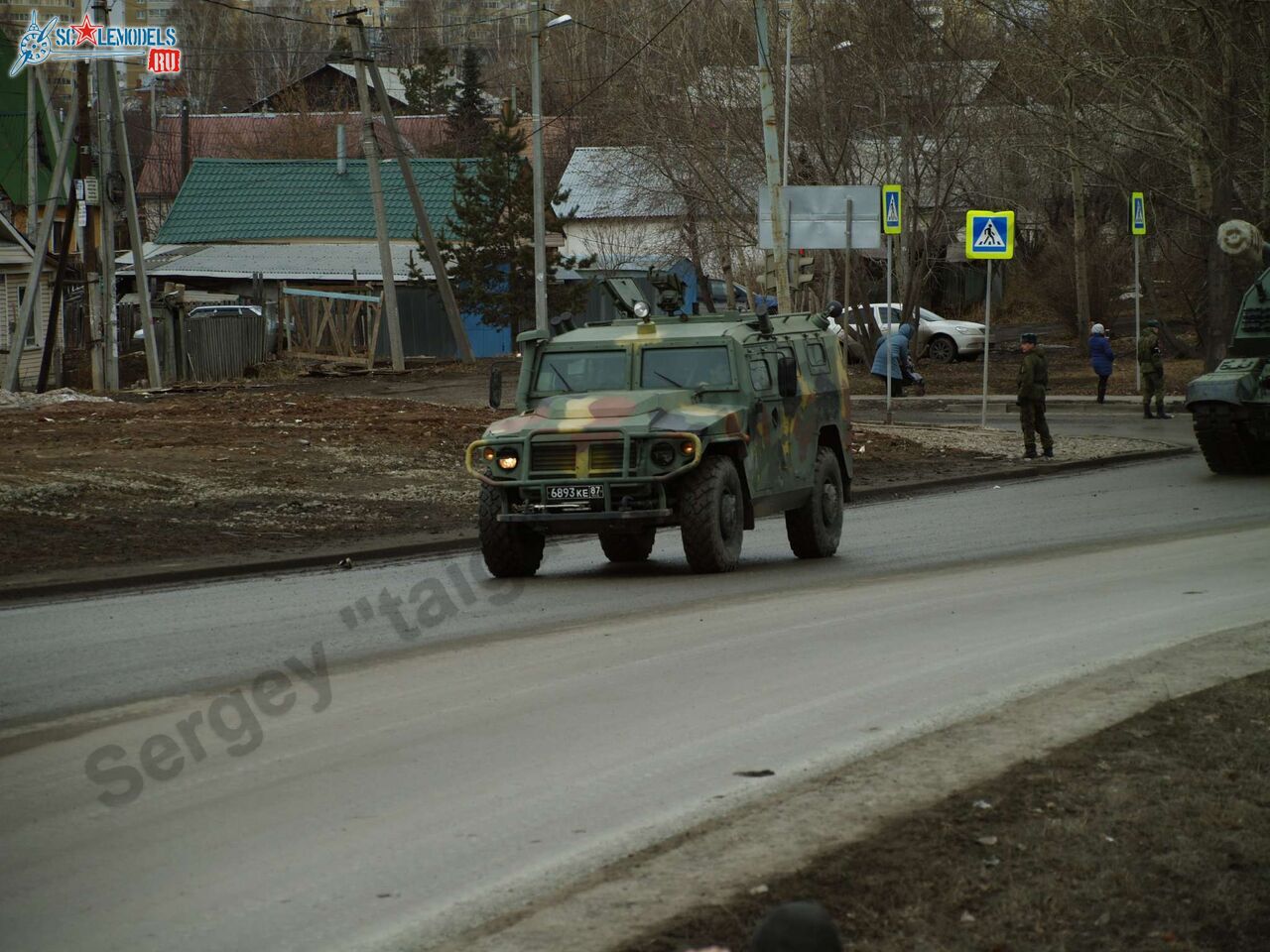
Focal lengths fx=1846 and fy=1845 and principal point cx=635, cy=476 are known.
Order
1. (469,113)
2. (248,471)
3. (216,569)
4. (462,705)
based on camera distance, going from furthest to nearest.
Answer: (469,113), (248,471), (216,569), (462,705)

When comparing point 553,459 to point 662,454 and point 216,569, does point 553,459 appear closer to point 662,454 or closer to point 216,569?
point 662,454

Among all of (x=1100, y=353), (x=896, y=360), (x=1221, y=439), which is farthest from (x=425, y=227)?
(x=1221, y=439)

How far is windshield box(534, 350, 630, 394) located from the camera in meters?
15.3

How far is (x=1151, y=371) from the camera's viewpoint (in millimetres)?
31609

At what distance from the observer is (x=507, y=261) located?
50.0 metres

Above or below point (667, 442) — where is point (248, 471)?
below

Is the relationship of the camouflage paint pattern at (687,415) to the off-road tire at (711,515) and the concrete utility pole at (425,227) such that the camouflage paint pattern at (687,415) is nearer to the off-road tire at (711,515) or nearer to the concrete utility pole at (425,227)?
the off-road tire at (711,515)

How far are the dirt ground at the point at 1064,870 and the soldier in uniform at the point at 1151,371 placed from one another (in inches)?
972

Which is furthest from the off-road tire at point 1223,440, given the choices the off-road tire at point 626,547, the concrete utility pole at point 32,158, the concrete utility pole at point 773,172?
the concrete utility pole at point 32,158

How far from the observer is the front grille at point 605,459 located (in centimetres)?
1401

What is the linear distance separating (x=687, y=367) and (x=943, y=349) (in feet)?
110

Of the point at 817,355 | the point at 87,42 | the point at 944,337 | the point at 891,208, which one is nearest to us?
the point at 817,355

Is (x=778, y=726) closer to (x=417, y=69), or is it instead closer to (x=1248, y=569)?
(x=1248, y=569)

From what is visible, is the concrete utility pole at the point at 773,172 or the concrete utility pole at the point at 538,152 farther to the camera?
the concrete utility pole at the point at 538,152
